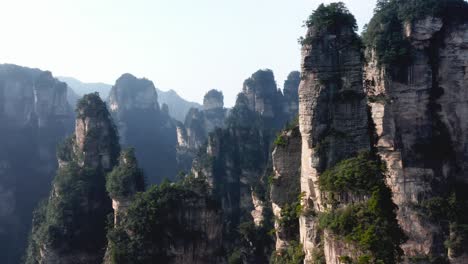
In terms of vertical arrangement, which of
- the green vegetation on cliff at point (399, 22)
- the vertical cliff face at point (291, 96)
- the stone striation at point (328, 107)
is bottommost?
the stone striation at point (328, 107)

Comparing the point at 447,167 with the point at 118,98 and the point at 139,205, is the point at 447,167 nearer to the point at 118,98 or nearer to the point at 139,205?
the point at 139,205

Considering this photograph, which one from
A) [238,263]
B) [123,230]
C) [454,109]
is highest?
[454,109]

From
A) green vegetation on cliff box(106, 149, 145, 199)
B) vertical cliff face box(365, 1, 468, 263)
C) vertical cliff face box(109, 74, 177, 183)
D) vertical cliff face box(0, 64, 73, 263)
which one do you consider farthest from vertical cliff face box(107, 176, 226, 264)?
vertical cliff face box(109, 74, 177, 183)

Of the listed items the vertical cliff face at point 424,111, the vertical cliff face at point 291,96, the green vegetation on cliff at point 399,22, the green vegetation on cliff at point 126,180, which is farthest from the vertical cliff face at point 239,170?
the green vegetation on cliff at point 399,22

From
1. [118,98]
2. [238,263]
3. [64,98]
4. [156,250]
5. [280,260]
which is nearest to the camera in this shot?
[280,260]

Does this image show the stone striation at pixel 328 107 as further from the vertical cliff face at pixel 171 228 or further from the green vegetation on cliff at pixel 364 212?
the vertical cliff face at pixel 171 228

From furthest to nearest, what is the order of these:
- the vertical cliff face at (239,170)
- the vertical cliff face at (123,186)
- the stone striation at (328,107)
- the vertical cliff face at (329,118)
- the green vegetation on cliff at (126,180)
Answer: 1. the vertical cliff face at (239,170)
2. the green vegetation on cliff at (126,180)
3. the vertical cliff face at (123,186)
4. the stone striation at (328,107)
5. the vertical cliff face at (329,118)

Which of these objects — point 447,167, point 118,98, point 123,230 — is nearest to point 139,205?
point 123,230
